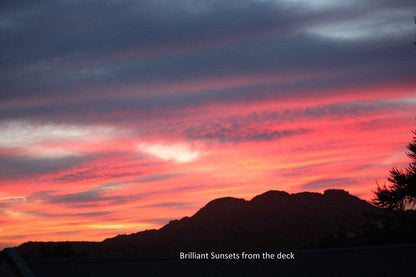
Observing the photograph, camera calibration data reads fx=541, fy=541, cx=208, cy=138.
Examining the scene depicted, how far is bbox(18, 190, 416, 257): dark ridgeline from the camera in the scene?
53.0 m

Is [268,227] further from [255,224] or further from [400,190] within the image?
[400,190]

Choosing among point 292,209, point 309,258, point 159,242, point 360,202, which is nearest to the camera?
point 309,258

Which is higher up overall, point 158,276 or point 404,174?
point 404,174

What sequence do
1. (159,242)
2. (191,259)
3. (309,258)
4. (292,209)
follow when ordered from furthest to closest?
(292,209) → (159,242) → (309,258) → (191,259)

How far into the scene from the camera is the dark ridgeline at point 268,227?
5303 centimetres

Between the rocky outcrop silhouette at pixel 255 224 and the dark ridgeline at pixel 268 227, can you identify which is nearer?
the dark ridgeline at pixel 268 227

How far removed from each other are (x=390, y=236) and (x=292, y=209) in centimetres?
6439

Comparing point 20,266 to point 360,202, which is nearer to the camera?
point 20,266

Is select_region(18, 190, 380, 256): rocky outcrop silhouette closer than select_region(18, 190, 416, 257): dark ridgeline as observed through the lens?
No

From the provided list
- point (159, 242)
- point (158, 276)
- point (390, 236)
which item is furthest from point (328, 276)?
point (159, 242)

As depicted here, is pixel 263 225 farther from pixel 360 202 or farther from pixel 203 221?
pixel 360 202

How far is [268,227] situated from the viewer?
321ft

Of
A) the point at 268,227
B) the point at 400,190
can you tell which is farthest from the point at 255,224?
the point at 400,190

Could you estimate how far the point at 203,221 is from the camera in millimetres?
103688
